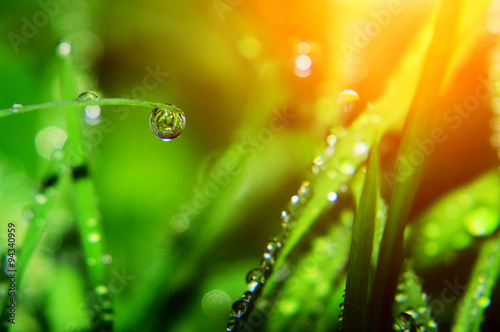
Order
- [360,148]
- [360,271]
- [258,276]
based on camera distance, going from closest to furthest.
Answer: [360,271], [258,276], [360,148]

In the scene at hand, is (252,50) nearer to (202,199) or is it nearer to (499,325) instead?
(202,199)

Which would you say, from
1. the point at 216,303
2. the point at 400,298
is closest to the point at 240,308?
the point at 216,303

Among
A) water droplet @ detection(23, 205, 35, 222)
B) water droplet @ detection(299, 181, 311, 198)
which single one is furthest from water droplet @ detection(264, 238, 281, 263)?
water droplet @ detection(23, 205, 35, 222)

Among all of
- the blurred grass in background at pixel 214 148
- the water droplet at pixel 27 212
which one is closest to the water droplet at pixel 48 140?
the blurred grass in background at pixel 214 148

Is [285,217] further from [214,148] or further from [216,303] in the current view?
[214,148]

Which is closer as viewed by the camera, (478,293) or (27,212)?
(478,293)

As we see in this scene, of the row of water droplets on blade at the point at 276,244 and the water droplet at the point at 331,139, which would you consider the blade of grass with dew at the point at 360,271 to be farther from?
the water droplet at the point at 331,139

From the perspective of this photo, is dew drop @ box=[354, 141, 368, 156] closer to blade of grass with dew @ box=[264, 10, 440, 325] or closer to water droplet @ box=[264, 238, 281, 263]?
blade of grass with dew @ box=[264, 10, 440, 325]
